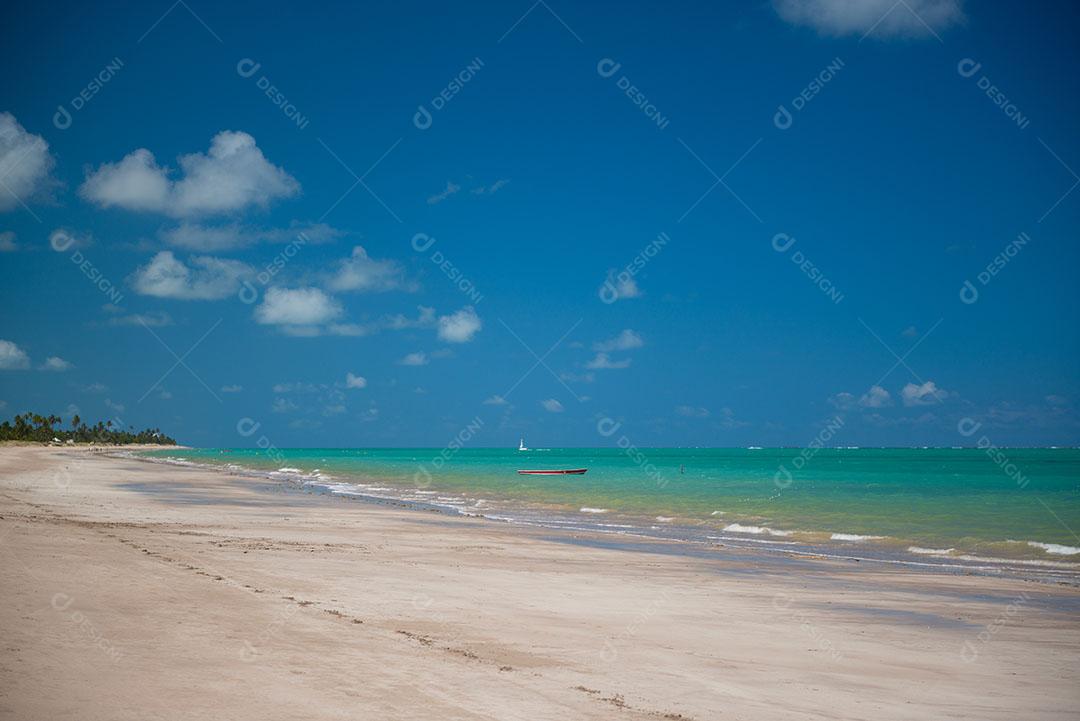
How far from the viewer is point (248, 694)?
7.51 metres

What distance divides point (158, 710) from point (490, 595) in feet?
26.4

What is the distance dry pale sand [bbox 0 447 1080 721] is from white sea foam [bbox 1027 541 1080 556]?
698 cm

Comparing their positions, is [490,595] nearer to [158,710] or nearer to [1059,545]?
[158,710]

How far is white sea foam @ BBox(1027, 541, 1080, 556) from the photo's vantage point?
24031mm

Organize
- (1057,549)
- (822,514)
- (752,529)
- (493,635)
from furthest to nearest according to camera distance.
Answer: (822,514) < (752,529) < (1057,549) < (493,635)

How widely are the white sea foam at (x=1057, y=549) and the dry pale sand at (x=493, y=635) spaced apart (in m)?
6.98

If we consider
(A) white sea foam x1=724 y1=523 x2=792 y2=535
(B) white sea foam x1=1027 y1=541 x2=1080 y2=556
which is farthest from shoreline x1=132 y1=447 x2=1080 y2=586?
(B) white sea foam x1=1027 y1=541 x2=1080 y2=556

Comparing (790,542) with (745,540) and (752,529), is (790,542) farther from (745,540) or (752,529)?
(752,529)

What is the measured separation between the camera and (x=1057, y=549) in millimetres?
24484

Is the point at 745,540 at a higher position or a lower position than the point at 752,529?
lower

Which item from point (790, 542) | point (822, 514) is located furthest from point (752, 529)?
point (822, 514)

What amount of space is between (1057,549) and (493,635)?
2242 centimetres

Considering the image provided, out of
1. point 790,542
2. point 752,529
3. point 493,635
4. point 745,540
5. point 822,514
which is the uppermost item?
point 822,514

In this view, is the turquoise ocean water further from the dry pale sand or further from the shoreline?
the dry pale sand
